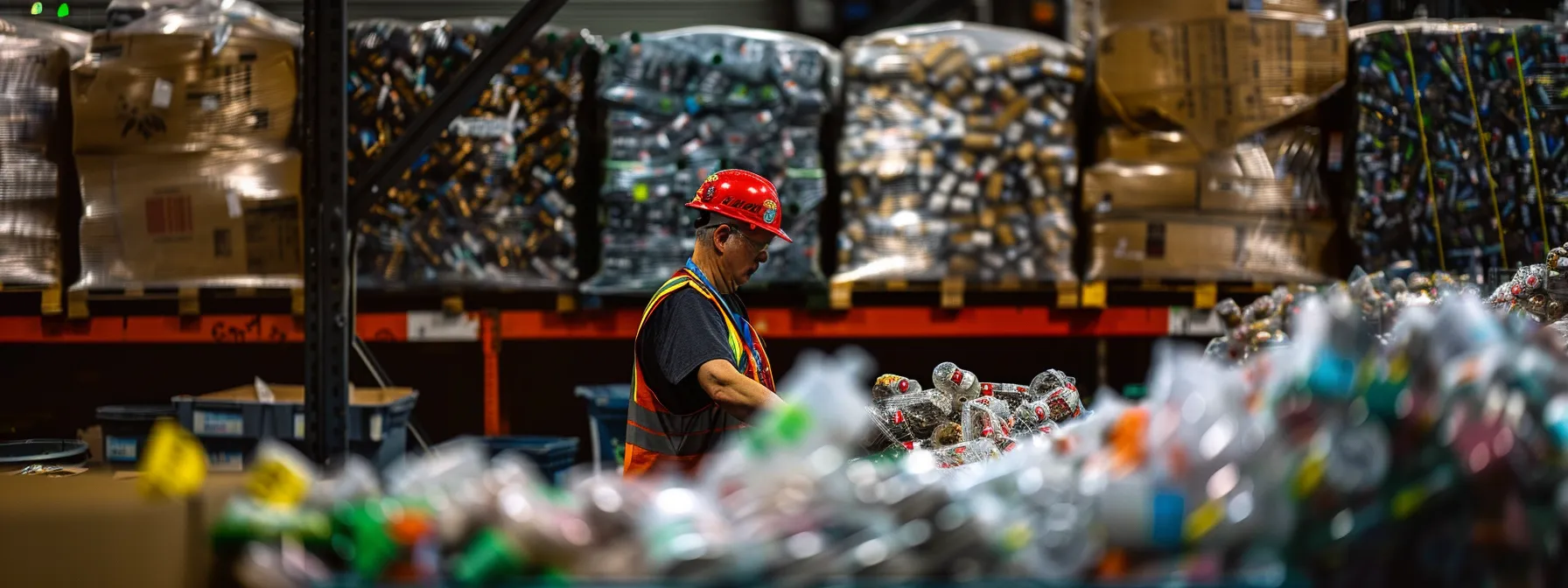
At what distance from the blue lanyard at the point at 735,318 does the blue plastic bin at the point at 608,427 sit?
199 cm

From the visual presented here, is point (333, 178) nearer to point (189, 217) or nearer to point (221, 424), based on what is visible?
point (189, 217)

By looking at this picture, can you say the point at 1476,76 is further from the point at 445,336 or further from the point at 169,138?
the point at 169,138

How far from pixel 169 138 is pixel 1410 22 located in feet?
18.9

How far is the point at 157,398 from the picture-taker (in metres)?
6.41

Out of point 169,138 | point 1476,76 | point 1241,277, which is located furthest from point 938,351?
point 169,138

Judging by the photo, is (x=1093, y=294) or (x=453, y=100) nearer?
(x=453, y=100)

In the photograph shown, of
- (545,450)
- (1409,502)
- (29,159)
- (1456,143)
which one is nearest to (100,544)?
(1409,502)

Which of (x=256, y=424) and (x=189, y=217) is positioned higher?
(x=189, y=217)

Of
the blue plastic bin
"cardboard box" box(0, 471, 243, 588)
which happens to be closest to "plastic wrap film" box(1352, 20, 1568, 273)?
the blue plastic bin

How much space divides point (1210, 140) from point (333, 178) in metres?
3.78

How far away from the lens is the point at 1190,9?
548cm

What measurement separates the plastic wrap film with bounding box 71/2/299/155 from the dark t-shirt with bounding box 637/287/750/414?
3047 mm

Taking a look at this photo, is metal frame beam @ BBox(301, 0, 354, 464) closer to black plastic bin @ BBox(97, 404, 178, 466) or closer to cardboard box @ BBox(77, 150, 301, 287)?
cardboard box @ BBox(77, 150, 301, 287)

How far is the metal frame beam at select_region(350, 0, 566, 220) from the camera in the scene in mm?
4699
